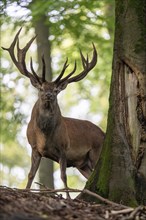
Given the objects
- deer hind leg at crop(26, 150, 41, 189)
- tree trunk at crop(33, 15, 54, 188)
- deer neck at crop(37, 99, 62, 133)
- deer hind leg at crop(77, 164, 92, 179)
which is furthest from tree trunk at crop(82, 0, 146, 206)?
tree trunk at crop(33, 15, 54, 188)

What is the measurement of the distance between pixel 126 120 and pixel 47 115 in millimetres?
2505

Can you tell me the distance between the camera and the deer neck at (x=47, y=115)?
11977mm

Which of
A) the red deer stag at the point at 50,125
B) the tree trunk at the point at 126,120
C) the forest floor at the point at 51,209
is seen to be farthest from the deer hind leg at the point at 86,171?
the forest floor at the point at 51,209

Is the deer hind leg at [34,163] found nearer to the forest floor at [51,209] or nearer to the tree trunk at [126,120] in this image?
the tree trunk at [126,120]

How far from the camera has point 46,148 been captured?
12180mm

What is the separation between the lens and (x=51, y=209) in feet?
23.8

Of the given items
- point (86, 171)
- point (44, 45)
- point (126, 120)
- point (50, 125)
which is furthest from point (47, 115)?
point (44, 45)

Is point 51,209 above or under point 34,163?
under

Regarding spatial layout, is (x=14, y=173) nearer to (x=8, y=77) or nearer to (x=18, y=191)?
(x=8, y=77)

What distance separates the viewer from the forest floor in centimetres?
671

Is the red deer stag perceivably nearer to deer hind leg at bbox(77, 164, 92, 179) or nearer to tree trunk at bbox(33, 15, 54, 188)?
deer hind leg at bbox(77, 164, 92, 179)

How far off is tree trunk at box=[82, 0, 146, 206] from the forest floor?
100 centimetres

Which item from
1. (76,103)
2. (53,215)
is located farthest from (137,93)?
(76,103)

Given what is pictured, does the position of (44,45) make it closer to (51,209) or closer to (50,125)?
(50,125)
